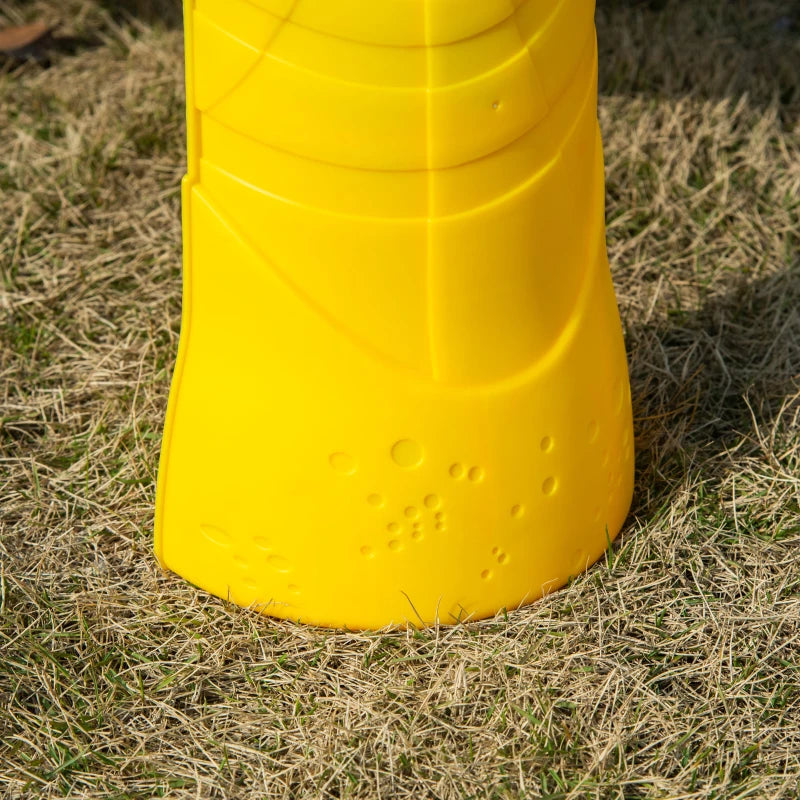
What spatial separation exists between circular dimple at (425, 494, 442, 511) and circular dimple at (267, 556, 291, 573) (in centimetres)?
25

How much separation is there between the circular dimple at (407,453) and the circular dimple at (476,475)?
0.28 ft

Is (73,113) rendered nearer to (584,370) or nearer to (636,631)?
(584,370)

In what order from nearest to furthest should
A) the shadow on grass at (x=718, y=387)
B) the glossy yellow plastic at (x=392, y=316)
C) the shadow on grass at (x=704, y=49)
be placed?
the glossy yellow plastic at (x=392, y=316)
the shadow on grass at (x=718, y=387)
the shadow on grass at (x=704, y=49)

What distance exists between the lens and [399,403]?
1.61 m

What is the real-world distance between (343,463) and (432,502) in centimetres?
15

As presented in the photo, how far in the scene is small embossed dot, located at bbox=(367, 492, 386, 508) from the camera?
5.46 feet

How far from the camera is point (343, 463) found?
165 centimetres

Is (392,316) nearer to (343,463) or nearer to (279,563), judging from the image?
(343,463)

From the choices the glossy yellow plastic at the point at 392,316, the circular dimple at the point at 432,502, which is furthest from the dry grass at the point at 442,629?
the circular dimple at the point at 432,502

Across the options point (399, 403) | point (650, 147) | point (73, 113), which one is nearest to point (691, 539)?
point (399, 403)

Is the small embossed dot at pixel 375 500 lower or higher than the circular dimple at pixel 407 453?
lower

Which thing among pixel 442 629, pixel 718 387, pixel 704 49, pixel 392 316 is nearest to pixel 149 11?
pixel 704 49

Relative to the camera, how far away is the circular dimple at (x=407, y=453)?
1.64m

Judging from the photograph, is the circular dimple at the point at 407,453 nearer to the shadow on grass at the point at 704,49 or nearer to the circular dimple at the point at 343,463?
the circular dimple at the point at 343,463
